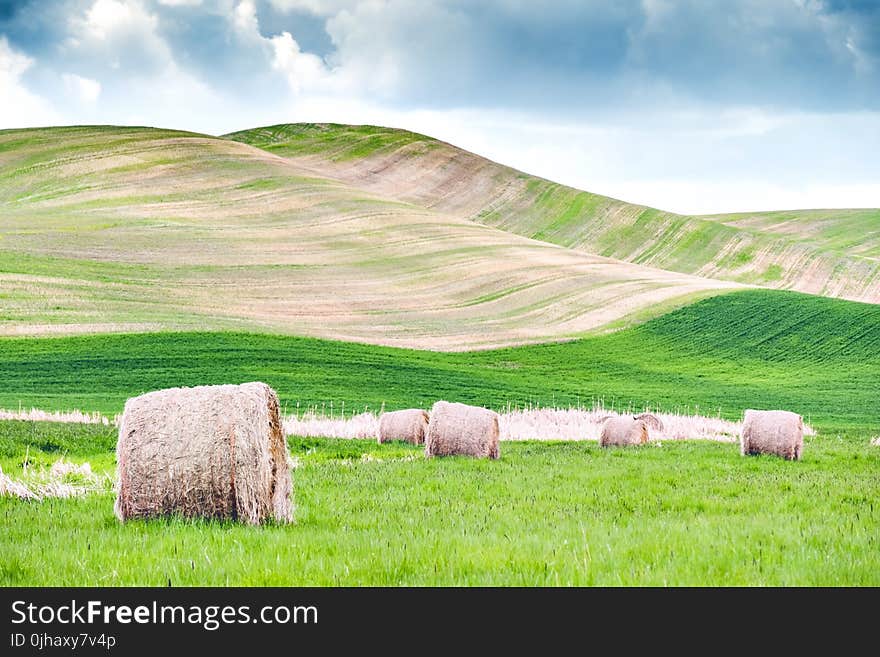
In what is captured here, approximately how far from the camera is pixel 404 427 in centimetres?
2378

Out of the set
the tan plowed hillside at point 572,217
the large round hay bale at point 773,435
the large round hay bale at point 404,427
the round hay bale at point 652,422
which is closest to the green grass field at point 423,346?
the tan plowed hillside at point 572,217

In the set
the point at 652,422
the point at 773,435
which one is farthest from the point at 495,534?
the point at 652,422

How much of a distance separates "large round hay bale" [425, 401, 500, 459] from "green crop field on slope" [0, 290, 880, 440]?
47.4 feet

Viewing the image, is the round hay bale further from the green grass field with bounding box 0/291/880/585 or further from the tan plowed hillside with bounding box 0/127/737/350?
the tan plowed hillside with bounding box 0/127/737/350

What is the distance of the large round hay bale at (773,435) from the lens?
20.1 m

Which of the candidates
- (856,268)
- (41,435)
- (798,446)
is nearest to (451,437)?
(798,446)

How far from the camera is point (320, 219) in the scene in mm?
86750

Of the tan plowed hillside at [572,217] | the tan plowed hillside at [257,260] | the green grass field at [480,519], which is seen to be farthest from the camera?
the tan plowed hillside at [572,217]

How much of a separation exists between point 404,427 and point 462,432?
4.46m

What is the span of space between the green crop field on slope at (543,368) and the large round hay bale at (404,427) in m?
10.6

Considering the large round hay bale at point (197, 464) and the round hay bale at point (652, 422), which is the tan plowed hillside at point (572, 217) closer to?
the round hay bale at point (652, 422)

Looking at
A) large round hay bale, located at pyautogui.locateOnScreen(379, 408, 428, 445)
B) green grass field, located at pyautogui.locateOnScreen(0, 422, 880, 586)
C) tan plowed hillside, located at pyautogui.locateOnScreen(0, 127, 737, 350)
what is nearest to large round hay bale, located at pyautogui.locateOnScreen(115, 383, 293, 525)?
green grass field, located at pyautogui.locateOnScreen(0, 422, 880, 586)

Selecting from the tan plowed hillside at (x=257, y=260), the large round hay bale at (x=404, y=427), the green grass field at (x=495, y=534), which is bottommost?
the large round hay bale at (x=404, y=427)

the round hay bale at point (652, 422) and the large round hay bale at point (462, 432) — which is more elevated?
the large round hay bale at point (462, 432)
